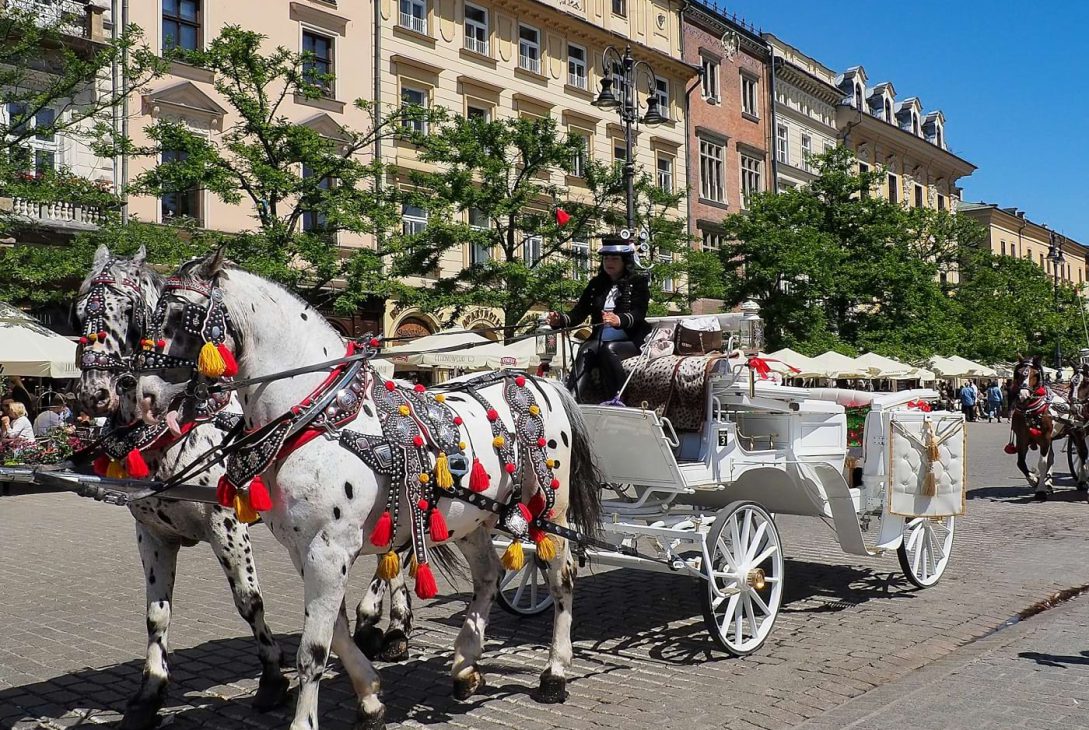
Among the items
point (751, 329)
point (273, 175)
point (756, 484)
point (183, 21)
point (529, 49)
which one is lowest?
point (756, 484)

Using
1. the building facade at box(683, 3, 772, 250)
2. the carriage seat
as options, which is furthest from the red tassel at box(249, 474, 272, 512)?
the building facade at box(683, 3, 772, 250)

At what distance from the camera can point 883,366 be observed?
2652 centimetres

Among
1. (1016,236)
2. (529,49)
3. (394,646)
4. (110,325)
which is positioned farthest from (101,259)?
(1016,236)

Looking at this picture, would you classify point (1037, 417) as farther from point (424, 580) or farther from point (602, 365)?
point (424, 580)

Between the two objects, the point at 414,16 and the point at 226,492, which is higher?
the point at 414,16

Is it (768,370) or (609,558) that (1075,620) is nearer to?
(768,370)

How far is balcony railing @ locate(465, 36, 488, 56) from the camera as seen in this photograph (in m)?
27.6

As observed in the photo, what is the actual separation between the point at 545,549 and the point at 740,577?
4.51ft

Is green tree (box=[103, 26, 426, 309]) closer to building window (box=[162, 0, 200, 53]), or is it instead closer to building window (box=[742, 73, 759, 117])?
building window (box=[162, 0, 200, 53])

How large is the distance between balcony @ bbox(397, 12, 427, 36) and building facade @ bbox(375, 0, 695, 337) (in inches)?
1.1

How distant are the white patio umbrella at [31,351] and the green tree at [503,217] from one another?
658 centimetres

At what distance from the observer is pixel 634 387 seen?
6410 mm

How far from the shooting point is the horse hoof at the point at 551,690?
194 inches

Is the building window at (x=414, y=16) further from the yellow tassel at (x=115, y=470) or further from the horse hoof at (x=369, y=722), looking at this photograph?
the horse hoof at (x=369, y=722)
